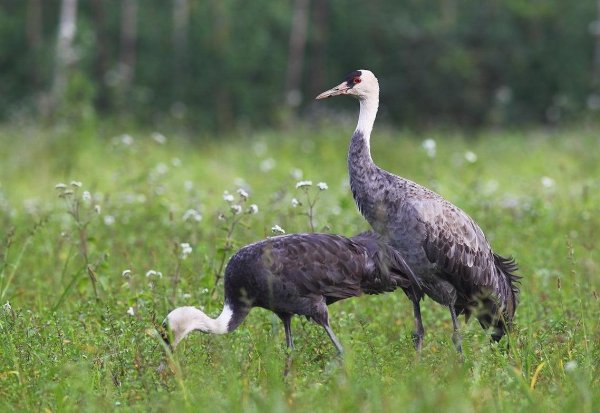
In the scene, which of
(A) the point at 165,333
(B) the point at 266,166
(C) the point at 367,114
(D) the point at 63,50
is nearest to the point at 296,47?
(D) the point at 63,50

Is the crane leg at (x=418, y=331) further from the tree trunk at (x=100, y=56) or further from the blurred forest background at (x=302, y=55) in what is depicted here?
the tree trunk at (x=100, y=56)

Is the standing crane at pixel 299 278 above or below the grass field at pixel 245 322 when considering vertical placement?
above

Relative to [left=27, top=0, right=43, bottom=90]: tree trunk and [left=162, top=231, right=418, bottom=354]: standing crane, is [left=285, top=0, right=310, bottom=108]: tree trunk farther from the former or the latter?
[left=162, top=231, right=418, bottom=354]: standing crane

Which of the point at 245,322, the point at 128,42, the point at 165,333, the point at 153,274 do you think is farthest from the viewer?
the point at 128,42

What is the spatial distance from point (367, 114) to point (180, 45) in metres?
22.5

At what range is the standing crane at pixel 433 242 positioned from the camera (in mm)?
6285

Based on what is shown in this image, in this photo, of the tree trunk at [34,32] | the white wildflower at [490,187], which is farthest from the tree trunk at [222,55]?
the white wildflower at [490,187]

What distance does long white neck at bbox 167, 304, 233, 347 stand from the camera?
5.48 meters

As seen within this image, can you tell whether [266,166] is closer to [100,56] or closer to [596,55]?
[100,56]

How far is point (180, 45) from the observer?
2872 cm

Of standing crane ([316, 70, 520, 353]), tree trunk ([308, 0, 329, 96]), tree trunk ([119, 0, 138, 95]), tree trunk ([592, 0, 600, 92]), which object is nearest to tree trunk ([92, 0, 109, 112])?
tree trunk ([119, 0, 138, 95])

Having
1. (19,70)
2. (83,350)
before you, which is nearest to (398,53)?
(19,70)

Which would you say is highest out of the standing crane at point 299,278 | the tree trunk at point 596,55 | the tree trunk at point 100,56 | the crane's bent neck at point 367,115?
the crane's bent neck at point 367,115

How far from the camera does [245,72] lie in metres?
28.6
